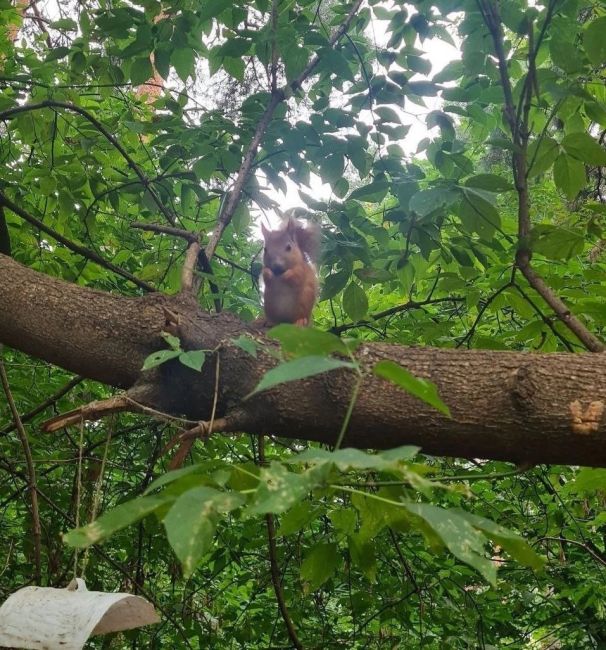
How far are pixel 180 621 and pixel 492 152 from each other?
5.30 metres

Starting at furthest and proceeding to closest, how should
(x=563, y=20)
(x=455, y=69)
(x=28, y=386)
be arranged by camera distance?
(x=28, y=386)
(x=455, y=69)
(x=563, y=20)

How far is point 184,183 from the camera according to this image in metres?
3.21

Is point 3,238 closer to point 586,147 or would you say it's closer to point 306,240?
point 306,240

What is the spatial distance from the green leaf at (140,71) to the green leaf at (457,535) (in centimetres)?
249

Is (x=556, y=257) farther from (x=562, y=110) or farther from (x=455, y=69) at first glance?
(x=455, y=69)

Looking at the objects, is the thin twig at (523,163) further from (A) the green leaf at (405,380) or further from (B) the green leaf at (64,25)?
(B) the green leaf at (64,25)

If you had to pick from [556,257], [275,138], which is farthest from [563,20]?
[275,138]

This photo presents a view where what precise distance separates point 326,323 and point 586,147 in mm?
2750

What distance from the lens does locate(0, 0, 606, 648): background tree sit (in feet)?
5.16

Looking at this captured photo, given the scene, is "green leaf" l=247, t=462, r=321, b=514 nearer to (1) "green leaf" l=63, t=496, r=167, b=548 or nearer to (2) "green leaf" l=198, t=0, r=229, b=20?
(1) "green leaf" l=63, t=496, r=167, b=548

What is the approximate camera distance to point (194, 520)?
2.64ft

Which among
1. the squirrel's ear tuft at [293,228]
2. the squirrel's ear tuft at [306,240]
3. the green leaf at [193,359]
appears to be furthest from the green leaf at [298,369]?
the squirrel's ear tuft at [293,228]

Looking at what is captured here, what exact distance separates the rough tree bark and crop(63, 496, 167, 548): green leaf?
0.85 m

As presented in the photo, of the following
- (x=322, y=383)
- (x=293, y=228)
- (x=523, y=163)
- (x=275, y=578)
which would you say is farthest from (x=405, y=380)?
(x=293, y=228)
